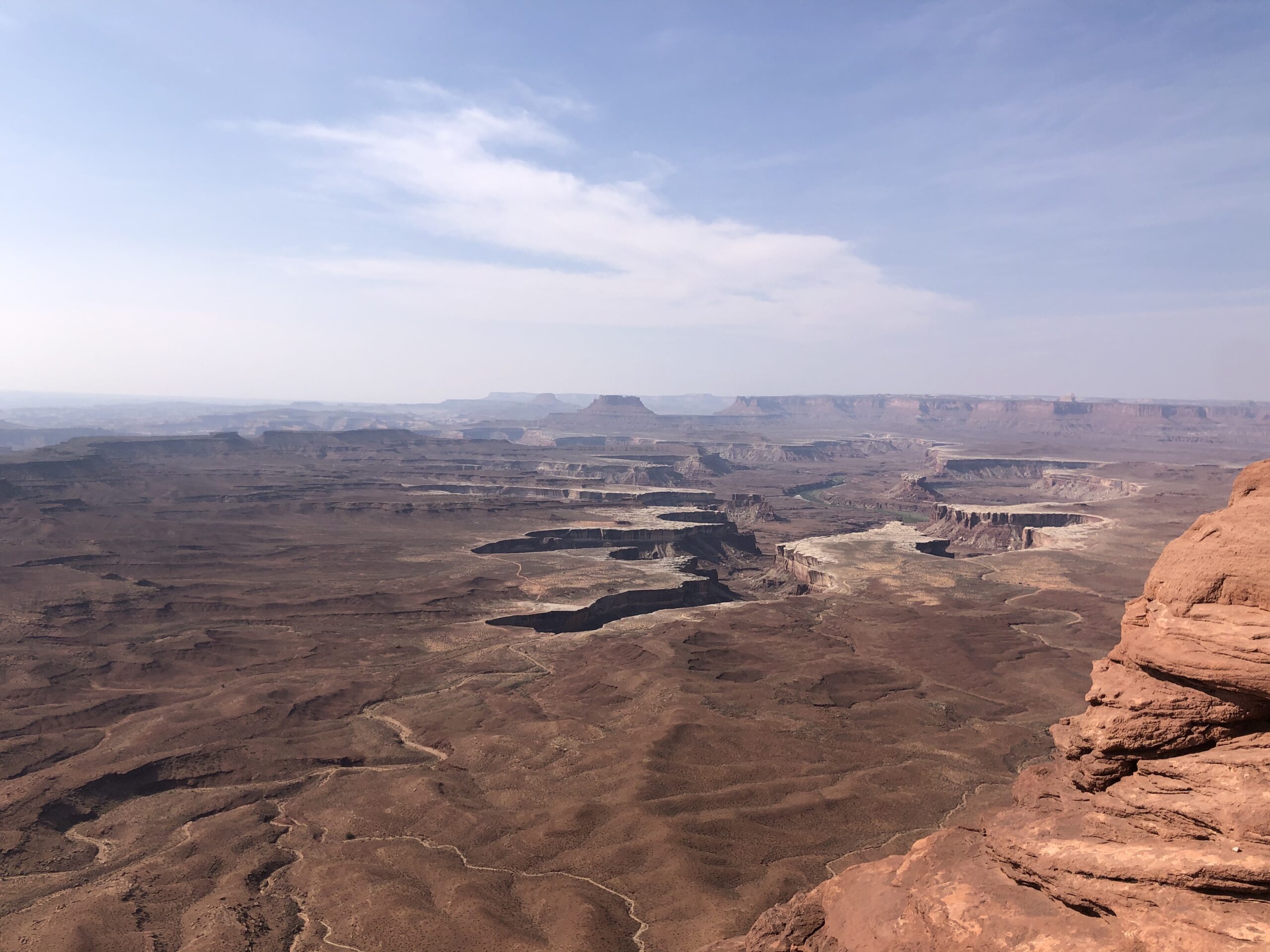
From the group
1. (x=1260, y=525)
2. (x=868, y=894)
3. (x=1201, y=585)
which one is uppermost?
(x=1260, y=525)

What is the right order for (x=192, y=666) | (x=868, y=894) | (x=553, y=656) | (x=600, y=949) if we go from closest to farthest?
(x=868, y=894), (x=600, y=949), (x=192, y=666), (x=553, y=656)

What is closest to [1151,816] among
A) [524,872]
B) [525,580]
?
[524,872]

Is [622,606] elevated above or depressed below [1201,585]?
below

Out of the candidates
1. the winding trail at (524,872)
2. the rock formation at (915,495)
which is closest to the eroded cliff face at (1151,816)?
the winding trail at (524,872)

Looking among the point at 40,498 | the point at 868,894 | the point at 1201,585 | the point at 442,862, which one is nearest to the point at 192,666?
the point at 442,862

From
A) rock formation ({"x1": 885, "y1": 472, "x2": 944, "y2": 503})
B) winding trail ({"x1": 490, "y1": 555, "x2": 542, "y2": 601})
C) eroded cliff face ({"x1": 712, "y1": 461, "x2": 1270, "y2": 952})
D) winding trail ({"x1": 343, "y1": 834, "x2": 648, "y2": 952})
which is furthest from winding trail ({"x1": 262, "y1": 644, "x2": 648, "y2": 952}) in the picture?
rock formation ({"x1": 885, "y1": 472, "x2": 944, "y2": 503})

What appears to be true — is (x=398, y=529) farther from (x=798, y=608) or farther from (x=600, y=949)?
(x=600, y=949)
